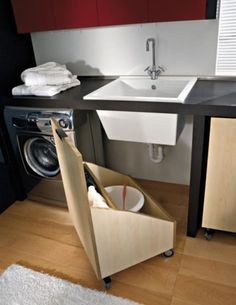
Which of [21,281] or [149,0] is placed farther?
[149,0]

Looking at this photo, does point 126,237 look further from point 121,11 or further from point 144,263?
point 121,11

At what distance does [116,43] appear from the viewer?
6.72ft

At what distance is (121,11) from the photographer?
1790 millimetres

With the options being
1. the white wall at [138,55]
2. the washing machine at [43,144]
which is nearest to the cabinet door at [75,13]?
the white wall at [138,55]

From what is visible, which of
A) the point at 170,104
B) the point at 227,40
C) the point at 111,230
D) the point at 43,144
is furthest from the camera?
the point at 43,144

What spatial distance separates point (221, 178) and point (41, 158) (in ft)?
4.49

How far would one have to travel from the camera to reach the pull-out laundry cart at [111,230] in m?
1.24

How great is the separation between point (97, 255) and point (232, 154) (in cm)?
90

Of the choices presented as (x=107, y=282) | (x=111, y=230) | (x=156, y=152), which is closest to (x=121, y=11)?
(x=156, y=152)

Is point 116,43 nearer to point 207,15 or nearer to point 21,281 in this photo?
point 207,15

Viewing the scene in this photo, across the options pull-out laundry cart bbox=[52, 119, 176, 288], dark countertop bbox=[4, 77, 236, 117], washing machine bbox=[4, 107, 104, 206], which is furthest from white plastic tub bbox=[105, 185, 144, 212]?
dark countertop bbox=[4, 77, 236, 117]

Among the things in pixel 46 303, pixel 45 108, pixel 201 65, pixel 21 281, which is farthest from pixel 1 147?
pixel 201 65

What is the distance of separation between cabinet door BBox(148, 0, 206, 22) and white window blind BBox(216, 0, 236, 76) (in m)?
0.19

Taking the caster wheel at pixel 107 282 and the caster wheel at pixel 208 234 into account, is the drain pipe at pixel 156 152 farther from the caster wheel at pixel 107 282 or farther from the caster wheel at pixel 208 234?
the caster wheel at pixel 107 282
